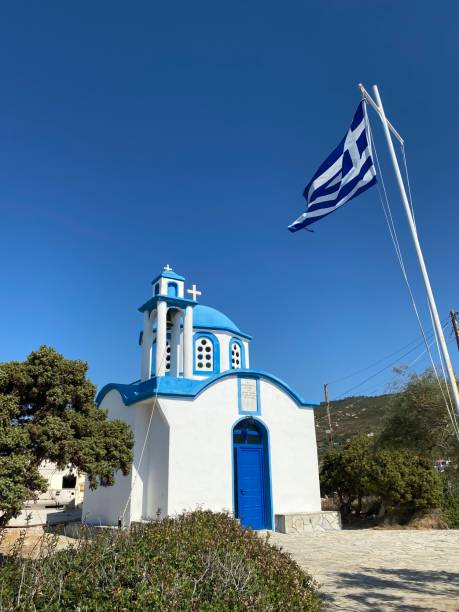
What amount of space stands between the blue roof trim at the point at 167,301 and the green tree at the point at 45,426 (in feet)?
20.2

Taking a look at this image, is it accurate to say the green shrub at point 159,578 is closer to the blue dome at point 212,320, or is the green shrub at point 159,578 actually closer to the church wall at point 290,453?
the church wall at point 290,453

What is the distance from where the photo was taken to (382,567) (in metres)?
7.83

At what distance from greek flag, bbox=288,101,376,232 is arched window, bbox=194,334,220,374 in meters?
9.20

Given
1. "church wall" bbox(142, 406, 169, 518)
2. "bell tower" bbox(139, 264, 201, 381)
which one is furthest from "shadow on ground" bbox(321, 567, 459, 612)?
"bell tower" bbox(139, 264, 201, 381)

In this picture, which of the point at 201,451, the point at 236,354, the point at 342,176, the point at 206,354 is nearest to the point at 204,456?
the point at 201,451

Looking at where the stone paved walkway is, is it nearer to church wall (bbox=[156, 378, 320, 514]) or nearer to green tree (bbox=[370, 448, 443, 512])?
green tree (bbox=[370, 448, 443, 512])

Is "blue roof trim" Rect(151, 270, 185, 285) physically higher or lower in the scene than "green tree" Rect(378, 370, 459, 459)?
higher

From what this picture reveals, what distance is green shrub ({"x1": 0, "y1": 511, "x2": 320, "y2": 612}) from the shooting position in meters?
3.55

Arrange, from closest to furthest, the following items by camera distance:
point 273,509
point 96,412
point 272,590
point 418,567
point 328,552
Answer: point 272,590
point 418,567
point 96,412
point 328,552
point 273,509

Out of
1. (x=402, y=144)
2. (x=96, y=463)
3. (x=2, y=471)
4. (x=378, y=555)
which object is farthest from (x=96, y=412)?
(x=402, y=144)

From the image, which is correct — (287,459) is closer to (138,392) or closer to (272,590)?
(138,392)

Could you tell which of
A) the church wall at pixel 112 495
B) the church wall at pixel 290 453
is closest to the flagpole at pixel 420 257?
the church wall at pixel 290 453

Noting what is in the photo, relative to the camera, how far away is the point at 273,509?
13148mm

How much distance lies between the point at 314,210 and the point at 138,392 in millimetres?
8269
